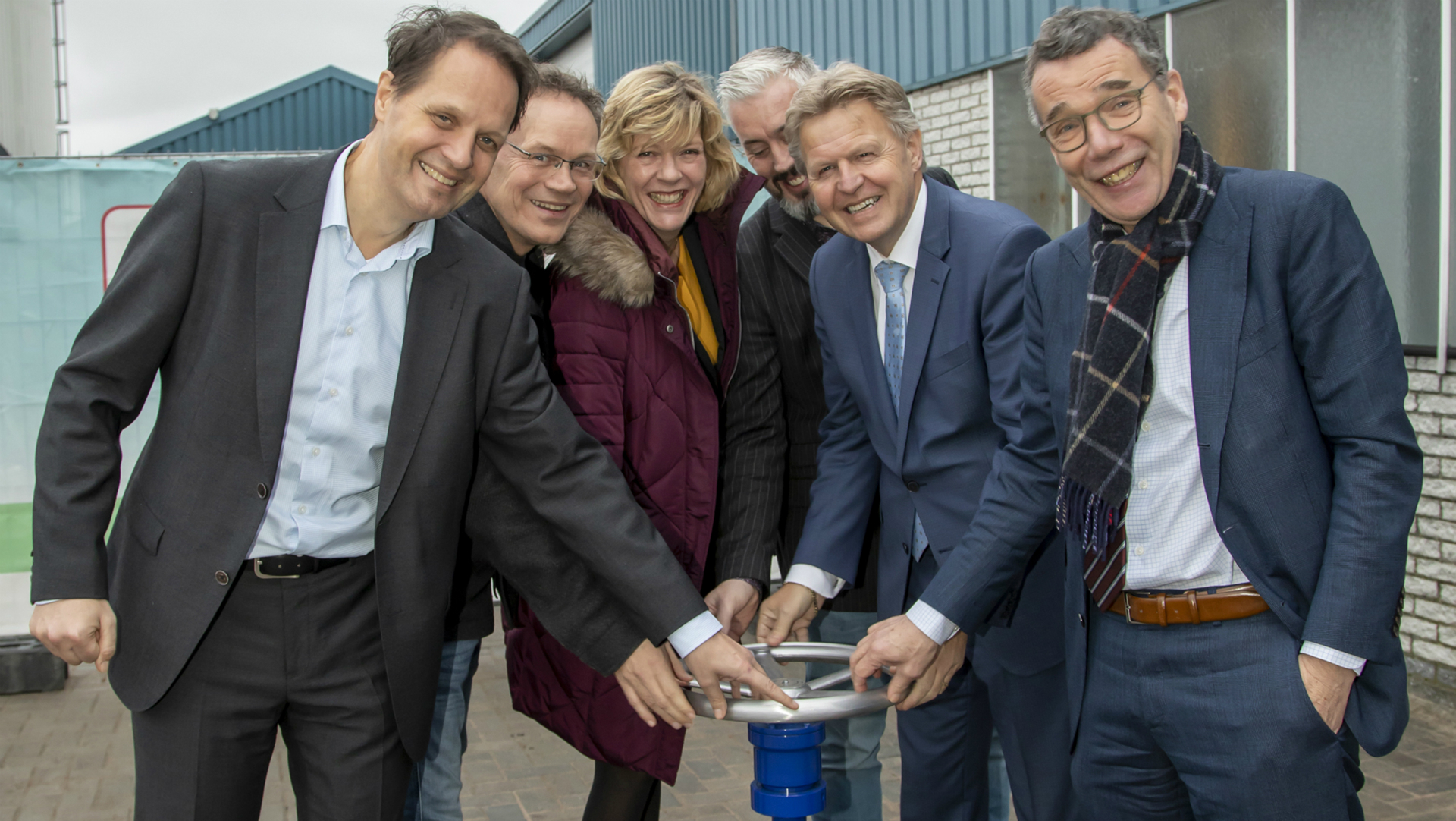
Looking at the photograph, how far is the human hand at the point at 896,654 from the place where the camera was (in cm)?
227

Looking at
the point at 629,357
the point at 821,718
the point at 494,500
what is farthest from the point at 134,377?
the point at 821,718

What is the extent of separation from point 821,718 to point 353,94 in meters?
21.6

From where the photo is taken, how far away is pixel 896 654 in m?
2.32

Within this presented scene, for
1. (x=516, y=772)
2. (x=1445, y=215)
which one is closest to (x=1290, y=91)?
(x=1445, y=215)

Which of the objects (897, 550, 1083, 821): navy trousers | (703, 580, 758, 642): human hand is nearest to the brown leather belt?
(897, 550, 1083, 821): navy trousers

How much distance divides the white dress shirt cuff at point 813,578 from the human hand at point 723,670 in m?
0.60

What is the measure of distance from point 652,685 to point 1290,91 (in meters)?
4.60

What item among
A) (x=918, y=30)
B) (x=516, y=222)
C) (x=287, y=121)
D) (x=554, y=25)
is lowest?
(x=516, y=222)

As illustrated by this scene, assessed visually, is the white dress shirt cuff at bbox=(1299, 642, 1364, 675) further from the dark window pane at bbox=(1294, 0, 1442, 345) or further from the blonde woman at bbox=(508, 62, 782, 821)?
the dark window pane at bbox=(1294, 0, 1442, 345)

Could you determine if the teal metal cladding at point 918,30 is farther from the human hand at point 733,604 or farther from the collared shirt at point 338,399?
the collared shirt at point 338,399

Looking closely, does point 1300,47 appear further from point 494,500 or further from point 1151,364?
point 494,500

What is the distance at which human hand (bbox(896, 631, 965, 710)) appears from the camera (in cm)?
236

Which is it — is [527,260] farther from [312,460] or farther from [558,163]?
[312,460]

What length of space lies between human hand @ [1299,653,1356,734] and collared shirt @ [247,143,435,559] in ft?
5.57
